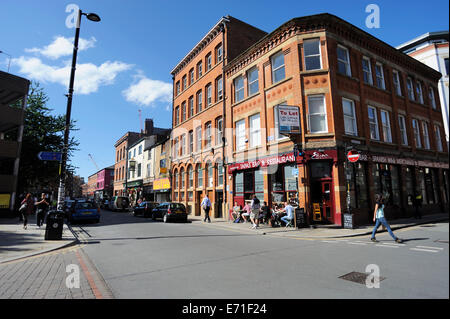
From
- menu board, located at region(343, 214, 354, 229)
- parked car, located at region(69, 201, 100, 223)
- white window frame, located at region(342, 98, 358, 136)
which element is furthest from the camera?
parked car, located at region(69, 201, 100, 223)

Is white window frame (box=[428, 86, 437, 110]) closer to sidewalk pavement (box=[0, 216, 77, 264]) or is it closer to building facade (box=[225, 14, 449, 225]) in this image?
building facade (box=[225, 14, 449, 225])

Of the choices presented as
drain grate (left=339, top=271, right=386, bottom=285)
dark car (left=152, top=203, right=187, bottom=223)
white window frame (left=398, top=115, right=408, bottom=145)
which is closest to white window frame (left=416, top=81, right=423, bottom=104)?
white window frame (left=398, top=115, right=408, bottom=145)

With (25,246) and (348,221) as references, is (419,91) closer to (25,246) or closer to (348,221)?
(348,221)

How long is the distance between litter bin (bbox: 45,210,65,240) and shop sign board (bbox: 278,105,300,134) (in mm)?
11598

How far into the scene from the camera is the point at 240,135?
65.8 ft

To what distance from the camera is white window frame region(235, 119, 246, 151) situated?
19731 millimetres

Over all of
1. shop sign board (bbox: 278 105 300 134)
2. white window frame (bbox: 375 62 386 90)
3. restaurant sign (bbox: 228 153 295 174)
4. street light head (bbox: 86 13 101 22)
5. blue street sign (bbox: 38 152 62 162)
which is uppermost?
white window frame (bbox: 375 62 386 90)

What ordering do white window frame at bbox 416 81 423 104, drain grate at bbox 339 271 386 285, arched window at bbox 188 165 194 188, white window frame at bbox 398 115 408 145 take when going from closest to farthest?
drain grate at bbox 339 271 386 285 → white window frame at bbox 398 115 408 145 → white window frame at bbox 416 81 423 104 → arched window at bbox 188 165 194 188

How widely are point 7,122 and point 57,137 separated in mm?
4258

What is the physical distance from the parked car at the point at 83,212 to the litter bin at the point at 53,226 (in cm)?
853

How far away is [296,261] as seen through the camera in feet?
21.9

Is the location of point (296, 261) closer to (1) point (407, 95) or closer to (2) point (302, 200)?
(2) point (302, 200)
